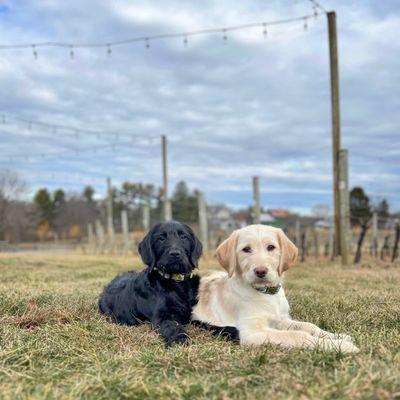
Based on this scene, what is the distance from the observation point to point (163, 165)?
28.8 meters

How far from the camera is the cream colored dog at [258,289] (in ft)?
12.4

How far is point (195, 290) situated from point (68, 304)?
5.48 feet

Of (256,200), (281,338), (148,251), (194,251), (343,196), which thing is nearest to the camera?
(281,338)

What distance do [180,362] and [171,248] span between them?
1.45 m

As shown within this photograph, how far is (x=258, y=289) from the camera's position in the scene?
4055 mm

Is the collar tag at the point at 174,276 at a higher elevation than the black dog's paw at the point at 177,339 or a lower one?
higher

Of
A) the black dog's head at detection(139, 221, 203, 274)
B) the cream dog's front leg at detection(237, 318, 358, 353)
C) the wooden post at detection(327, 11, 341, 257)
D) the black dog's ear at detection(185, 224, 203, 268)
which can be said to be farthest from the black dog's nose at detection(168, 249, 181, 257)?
the wooden post at detection(327, 11, 341, 257)

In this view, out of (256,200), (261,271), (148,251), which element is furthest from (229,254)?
(256,200)

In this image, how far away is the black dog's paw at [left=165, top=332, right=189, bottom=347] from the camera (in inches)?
151

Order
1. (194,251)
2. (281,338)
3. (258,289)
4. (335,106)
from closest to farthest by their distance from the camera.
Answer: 1. (281,338)
2. (258,289)
3. (194,251)
4. (335,106)

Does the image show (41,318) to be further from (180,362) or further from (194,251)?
(180,362)

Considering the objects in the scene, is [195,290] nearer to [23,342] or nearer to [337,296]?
[23,342]

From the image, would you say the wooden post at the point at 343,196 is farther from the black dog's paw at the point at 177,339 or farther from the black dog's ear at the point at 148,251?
the black dog's paw at the point at 177,339

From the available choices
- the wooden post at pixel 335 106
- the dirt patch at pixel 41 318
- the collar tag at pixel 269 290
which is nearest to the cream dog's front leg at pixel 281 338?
the collar tag at pixel 269 290
